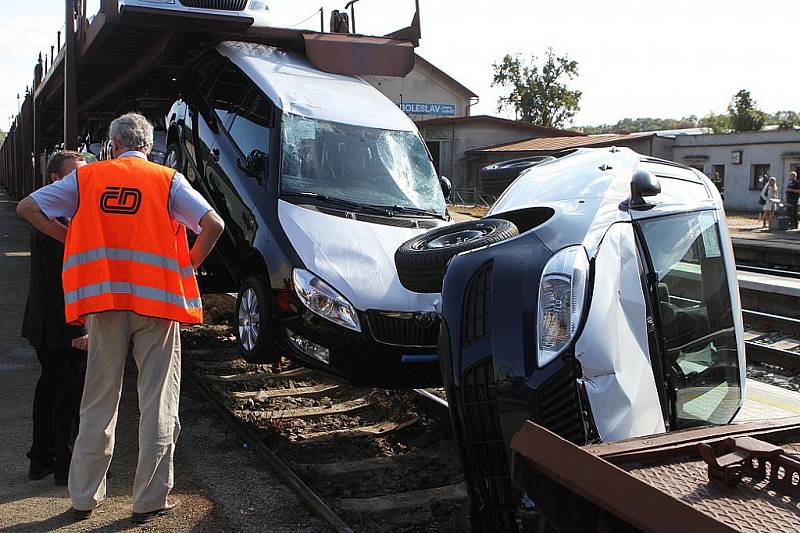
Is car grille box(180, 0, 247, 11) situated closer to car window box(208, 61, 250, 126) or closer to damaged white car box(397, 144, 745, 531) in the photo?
car window box(208, 61, 250, 126)

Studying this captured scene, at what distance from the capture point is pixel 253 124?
7.33 m

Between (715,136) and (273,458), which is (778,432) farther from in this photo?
(715,136)

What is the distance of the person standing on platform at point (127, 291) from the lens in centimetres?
428

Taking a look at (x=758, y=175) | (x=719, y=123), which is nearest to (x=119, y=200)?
(x=758, y=175)

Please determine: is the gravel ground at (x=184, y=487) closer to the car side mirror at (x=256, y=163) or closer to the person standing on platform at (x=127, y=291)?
the person standing on platform at (x=127, y=291)

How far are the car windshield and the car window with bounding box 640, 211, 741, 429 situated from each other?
3018 mm

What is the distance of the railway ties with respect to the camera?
4719 mm

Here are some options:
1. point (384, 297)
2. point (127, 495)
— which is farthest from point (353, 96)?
point (127, 495)

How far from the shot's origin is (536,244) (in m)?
3.57

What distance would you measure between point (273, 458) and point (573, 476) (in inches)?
135

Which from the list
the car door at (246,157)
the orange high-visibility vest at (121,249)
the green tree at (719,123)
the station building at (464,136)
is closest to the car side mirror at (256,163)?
the car door at (246,157)

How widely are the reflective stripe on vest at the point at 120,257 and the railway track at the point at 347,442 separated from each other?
1.57 metres

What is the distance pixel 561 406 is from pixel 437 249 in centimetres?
156

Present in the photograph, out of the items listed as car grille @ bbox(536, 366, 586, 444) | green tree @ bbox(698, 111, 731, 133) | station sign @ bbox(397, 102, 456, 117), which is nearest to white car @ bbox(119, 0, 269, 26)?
car grille @ bbox(536, 366, 586, 444)
